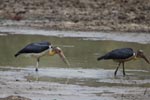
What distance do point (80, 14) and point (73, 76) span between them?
12.7m

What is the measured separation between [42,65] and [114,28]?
9.00 m

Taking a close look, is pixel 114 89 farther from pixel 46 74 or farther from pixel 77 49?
pixel 77 49

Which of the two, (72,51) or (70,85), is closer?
(70,85)

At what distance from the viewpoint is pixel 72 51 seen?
19.8 metres

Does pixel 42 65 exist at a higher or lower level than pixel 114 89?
lower

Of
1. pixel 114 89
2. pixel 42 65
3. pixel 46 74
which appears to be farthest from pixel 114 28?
Result: pixel 114 89

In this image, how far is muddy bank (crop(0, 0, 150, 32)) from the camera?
26453 millimetres

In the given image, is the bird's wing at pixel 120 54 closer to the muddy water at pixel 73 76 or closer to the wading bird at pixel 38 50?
the muddy water at pixel 73 76

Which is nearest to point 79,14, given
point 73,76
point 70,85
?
point 73,76

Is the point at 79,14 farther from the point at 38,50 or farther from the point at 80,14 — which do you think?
the point at 38,50

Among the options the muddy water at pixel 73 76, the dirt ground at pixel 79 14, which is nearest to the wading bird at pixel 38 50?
the muddy water at pixel 73 76

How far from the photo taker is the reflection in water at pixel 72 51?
57.5ft

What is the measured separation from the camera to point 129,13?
2805cm

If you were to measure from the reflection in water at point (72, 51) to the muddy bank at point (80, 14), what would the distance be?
311 cm
